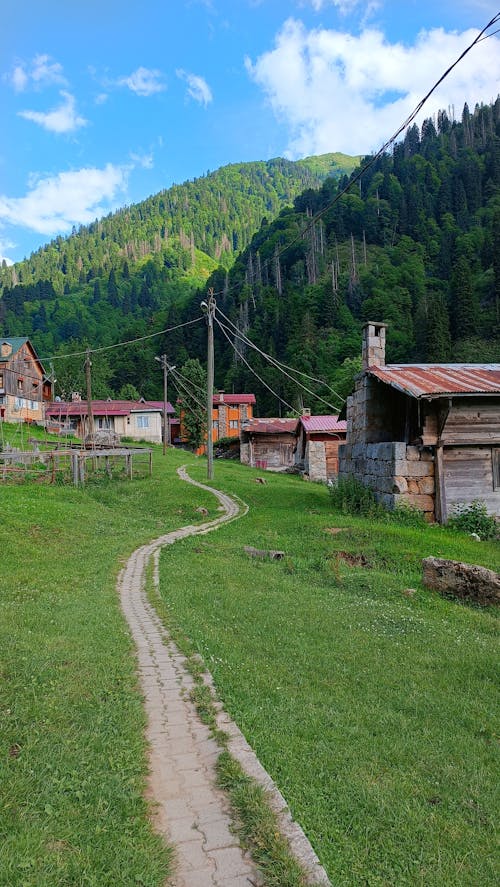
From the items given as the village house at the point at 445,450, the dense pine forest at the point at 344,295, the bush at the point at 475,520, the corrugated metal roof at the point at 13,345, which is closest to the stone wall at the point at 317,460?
the village house at the point at 445,450

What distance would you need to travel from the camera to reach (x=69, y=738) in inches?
175

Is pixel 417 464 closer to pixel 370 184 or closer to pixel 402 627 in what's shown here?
pixel 402 627

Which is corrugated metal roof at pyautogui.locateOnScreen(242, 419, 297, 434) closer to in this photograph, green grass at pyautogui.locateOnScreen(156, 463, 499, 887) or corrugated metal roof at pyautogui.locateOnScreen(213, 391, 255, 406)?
corrugated metal roof at pyautogui.locateOnScreen(213, 391, 255, 406)

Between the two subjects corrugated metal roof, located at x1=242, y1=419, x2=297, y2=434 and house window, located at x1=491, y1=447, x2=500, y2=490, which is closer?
house window, located at x1=491, y1=447, x2=500, y2=490

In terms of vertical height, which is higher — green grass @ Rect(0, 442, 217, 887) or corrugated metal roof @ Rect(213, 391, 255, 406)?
corrugated metal roof @ Rect(213, 391, 255, 406)

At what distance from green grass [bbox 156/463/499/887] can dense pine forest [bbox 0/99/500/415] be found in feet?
193

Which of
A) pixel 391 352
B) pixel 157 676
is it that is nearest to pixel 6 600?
pixel 157 676

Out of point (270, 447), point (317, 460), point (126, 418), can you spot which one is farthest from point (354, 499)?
point (126, 418)

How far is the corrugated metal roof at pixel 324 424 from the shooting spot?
4068cm

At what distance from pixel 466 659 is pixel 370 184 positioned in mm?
165518

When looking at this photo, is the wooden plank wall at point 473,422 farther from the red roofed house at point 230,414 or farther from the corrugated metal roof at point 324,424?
the red roofed house at point 230,414

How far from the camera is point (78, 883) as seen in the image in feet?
9.73

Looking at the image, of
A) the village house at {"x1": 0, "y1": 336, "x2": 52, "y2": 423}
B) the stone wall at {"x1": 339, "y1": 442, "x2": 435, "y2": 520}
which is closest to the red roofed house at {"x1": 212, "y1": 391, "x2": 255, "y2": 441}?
the village house at {"x1": 0, "y1": 336, "x2": 52, "y2": 423}

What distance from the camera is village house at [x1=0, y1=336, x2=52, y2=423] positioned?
58750mm
